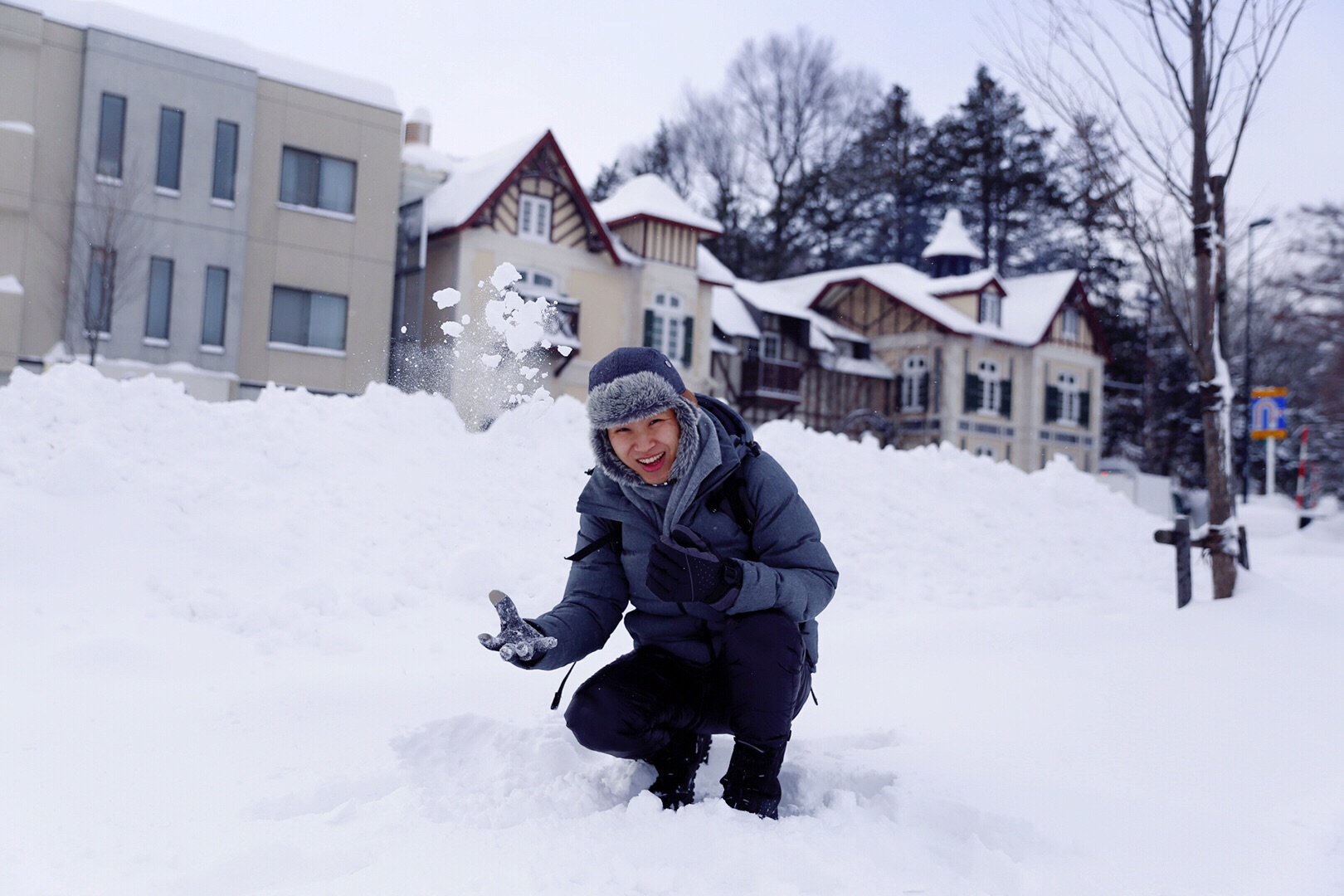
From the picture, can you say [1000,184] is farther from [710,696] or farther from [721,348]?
[710,696]

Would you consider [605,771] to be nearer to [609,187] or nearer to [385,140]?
[385,140]

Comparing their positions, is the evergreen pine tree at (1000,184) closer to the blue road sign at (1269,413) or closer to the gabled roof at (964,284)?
the gabled roof at (964,284)

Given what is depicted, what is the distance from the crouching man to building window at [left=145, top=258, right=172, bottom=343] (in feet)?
49.3

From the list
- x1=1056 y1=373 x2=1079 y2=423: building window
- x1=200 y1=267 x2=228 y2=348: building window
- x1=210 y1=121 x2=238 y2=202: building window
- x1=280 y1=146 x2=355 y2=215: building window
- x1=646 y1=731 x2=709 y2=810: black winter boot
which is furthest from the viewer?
x1=1056 y1=373 x2=1079 y2=423: building window

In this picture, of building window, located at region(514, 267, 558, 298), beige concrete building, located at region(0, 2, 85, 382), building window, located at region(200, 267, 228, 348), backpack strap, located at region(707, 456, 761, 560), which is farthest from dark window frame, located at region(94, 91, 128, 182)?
backpack strap, located at region(707, 456, 761, 560)

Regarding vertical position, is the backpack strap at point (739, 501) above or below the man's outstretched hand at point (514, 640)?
above

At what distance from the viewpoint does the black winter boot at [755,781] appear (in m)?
2.59

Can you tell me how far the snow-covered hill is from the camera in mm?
2377

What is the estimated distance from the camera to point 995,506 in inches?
412

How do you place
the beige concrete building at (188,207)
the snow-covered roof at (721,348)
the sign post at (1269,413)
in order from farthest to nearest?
the snow-covered roof at (721,348) < the sign post at (1269,413) < the beige concrete building at (188,207)

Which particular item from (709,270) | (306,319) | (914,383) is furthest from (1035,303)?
(306,319)

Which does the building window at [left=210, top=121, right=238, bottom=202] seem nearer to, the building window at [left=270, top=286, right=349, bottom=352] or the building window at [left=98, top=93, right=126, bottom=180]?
the building window at [left=98, top=93, right=126, bottom=180]

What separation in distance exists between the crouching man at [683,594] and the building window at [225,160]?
15556 mm

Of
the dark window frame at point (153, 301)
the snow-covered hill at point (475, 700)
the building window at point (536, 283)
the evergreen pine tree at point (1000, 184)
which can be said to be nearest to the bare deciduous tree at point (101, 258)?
the dark window frame at point (153, 301)
